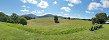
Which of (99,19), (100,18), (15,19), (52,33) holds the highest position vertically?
(100,18)

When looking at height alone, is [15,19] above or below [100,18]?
below

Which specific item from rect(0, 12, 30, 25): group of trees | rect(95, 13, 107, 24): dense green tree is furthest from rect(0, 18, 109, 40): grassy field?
rect(0, 12, 30, 25): group of trees

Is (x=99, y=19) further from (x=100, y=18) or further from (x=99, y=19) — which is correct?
(x=100, y=18)

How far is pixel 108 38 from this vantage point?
36.0 metres

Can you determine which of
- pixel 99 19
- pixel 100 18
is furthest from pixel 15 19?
pixel 99 19

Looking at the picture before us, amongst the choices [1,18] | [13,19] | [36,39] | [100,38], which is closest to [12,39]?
[36,39]

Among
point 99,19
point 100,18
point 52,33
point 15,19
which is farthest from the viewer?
point 15,19

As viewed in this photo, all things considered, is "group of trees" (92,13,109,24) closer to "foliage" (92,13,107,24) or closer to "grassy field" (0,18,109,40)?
"foliage" (92,13,107,24)

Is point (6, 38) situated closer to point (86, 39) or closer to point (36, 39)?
point (36, 39)

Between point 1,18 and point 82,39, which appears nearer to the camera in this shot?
point 82,39

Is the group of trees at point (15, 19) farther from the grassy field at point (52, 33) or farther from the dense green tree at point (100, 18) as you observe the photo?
the grassy field at point (52, 33)

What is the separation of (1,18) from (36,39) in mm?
159960

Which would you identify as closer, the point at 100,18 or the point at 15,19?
the point at 100,18

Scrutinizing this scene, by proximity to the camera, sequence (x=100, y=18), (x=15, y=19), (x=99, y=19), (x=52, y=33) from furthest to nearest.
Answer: (x=15, y=19) < (x=100, y=18) < (x=99, y=19) < (x=52, y=33)
